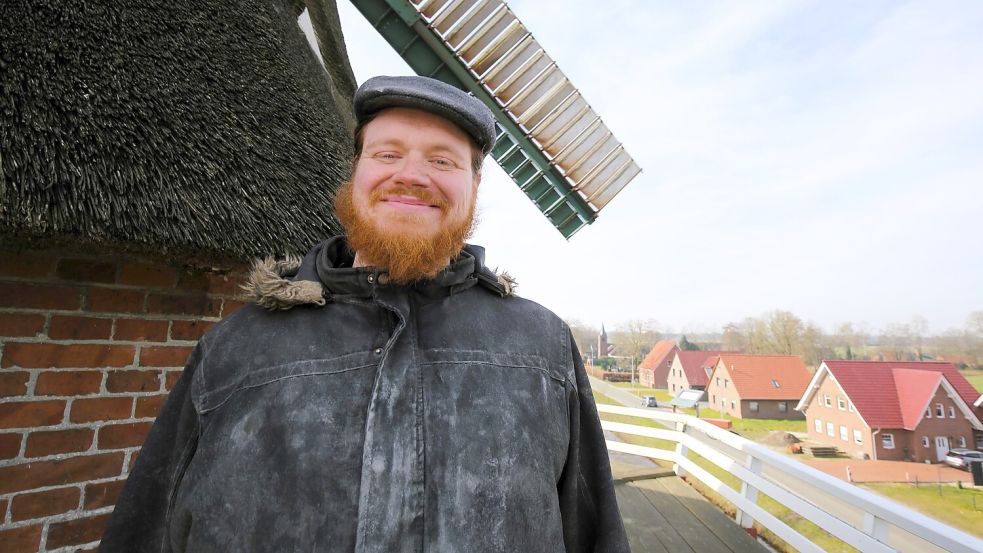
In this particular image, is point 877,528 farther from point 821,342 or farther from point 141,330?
point 821,342

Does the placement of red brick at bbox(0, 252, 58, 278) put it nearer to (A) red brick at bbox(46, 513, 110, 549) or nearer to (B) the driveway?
(A) red brick at bbox(46, 513, 110, 549)

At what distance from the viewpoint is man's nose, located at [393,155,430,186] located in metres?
1.12

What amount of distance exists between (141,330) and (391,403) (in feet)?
3.88

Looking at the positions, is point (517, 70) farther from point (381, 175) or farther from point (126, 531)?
point (126, 531)

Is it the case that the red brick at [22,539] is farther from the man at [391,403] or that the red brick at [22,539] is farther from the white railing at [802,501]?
the white railing at [802,501]

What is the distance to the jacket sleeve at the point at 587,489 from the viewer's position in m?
1.11

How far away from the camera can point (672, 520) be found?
332 centimetres

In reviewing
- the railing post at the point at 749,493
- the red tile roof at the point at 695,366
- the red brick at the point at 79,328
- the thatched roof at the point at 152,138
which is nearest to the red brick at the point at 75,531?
the red brick at the point at 79,328

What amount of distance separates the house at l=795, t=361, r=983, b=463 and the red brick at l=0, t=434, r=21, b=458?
26015 millimetres

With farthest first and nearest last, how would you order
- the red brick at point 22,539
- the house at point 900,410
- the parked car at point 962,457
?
1. the house at point 900,410
2. the parked car at point 962,457
3. the red brick at point 22,539

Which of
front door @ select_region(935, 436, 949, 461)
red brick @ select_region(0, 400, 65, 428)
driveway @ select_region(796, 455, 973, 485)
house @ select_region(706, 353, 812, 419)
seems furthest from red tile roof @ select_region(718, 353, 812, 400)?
red brick @ select_region(0, 400, 65, 428)

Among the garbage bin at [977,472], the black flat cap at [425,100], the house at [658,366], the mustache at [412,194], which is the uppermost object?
the black flat cap at [425,100]

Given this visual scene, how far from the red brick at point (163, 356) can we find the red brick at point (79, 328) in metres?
0.13

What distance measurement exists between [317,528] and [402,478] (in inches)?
7.2
